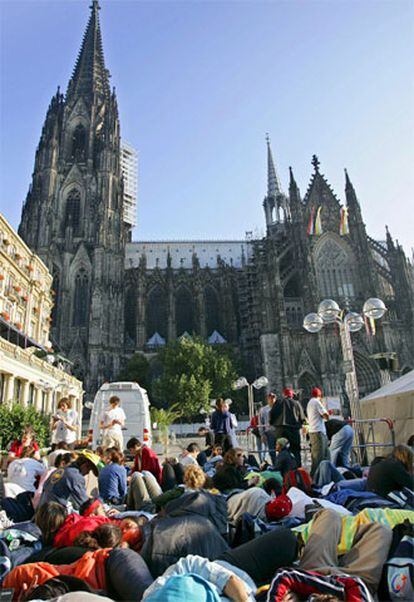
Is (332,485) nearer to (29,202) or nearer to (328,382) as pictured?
(328,382)

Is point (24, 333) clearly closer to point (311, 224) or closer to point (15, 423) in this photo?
point (15, 423)

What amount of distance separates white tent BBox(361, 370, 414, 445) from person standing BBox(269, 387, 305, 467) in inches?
107

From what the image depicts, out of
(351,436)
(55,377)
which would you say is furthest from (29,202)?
(351,436)

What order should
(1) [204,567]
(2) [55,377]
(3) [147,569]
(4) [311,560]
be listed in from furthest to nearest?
(2) [55,377], (4) [311,560], (3) [147,569], (1) [204,567]

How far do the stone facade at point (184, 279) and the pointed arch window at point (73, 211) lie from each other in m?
0.14

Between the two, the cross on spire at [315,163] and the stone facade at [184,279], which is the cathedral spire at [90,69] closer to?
the stone facade at [184,279]

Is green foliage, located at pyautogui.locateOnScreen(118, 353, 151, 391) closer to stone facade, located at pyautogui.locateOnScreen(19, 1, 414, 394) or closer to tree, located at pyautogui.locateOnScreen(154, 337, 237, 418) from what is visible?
stone facade, located at pyautogui.locateOnScreen(19, 1, 414, 394)

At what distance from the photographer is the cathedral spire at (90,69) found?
178ft

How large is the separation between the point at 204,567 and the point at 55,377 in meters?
28.5

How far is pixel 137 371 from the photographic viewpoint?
39.7m

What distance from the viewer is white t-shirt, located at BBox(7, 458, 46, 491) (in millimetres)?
6591

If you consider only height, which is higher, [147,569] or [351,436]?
[351,436]

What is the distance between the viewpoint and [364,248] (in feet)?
129

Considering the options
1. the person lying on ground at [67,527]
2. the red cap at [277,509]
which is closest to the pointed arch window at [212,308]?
the red cap at [277,509]
